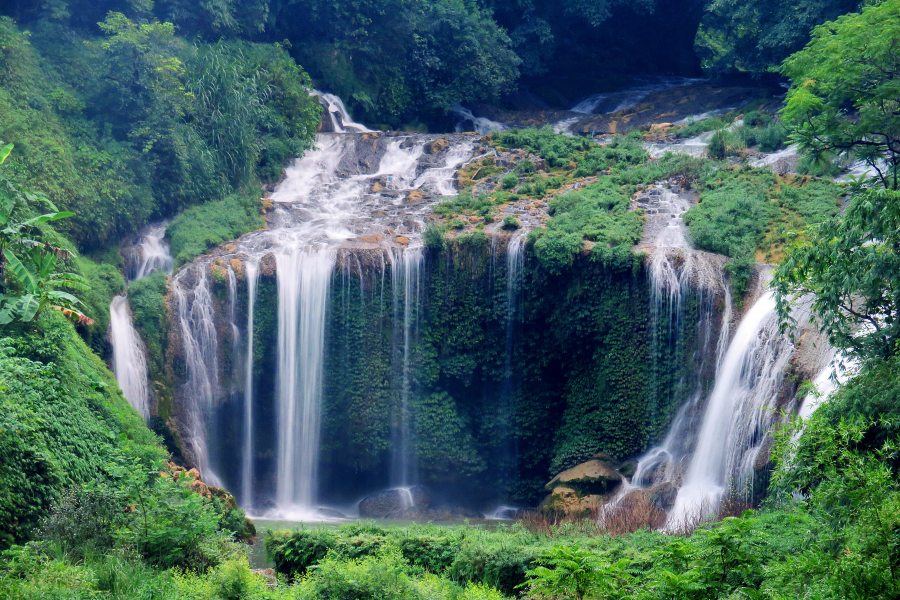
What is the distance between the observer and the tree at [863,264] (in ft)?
31.1

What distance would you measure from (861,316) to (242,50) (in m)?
24.1

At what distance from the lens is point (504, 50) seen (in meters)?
33.2

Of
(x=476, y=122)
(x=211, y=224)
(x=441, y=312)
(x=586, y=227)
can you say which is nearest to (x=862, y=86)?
(x=586, y=227)

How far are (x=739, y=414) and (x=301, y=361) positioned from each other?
35.4ft

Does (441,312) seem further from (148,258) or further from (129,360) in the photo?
(148,258)

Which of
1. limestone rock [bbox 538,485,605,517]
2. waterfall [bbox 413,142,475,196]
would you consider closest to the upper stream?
limestone rock [bbox 538,485,605,517]

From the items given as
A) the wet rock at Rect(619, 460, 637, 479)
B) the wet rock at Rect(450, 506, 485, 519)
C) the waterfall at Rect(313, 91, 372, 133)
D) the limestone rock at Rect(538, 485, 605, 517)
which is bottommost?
the wet rock at Rect(450, 506, 485, 519)

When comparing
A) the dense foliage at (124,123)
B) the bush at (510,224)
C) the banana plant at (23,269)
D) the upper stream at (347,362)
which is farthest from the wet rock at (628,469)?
the dense foliage at (124,123)

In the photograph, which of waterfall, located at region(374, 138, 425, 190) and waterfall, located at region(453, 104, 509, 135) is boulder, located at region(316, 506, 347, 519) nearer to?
waterfall, located at region(374, 138, 425, 190)

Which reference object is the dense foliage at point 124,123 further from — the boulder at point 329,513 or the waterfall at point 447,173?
the boulder at point 329,513

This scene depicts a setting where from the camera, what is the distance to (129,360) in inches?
758

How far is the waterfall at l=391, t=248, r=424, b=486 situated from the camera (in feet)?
68.3

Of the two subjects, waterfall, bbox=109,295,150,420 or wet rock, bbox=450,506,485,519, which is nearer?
waterfall, bbox=109,295,150,420

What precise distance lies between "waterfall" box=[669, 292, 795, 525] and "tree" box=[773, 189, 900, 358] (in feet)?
14.5
